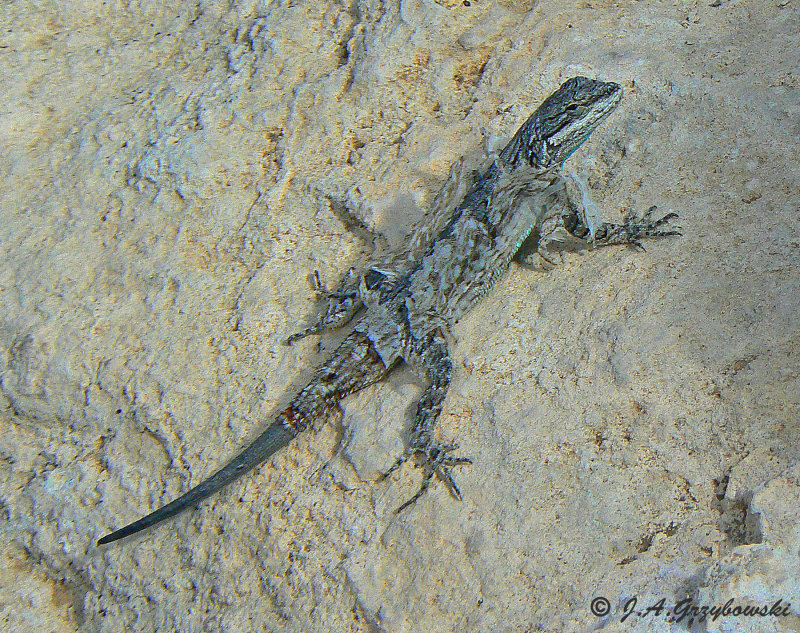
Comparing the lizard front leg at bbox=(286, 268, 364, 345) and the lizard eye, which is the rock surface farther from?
the lizard eye

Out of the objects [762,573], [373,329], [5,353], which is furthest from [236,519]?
[762,573]

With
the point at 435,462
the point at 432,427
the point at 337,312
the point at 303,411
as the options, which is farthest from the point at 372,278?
the point at 435,462

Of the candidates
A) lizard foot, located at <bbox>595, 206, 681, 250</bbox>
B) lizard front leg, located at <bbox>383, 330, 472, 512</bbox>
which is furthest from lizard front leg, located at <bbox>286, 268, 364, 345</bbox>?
lizard foot, located at <bbox>595, 206, 681, 250</bbox>

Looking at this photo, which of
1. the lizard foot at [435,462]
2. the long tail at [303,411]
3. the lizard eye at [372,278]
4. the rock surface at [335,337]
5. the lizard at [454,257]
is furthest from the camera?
the lizard eye at [372,278]

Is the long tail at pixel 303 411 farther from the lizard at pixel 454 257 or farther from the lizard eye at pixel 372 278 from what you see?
the lizard eye at pixel 372 278

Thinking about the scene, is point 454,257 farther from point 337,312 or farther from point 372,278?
point 337,312

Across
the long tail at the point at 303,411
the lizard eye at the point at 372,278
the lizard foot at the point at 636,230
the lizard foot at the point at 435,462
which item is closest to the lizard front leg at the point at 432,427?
the lizard foot at the point at 435,462
